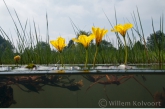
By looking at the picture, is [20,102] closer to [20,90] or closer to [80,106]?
[20,90]

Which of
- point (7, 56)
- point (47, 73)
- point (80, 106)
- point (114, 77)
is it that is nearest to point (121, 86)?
point (114, 77)

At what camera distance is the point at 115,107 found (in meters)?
0.88

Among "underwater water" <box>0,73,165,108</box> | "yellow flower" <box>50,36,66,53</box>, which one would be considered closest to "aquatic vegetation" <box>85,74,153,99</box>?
"underwater water" <box>0,73,165,108</box>

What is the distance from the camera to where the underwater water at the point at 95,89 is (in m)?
0.88

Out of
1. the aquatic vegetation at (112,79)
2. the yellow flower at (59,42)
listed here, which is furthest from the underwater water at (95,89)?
the yellow flower at (59,42)

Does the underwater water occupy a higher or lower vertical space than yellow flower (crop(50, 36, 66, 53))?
lower

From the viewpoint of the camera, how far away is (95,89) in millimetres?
885

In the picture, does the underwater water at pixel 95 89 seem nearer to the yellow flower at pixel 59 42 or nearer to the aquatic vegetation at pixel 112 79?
the aquatic vegetation at pixel 112 79

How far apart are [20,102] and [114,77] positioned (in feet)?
1.13

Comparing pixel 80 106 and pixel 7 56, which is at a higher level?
pixel 7 56

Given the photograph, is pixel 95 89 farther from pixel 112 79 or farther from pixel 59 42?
pixel 59 42

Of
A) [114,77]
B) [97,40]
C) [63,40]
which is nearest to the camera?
[114,77]

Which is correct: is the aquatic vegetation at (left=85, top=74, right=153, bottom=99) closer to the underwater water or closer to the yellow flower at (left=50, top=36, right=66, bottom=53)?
the underwater water

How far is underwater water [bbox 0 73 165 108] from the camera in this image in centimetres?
88
